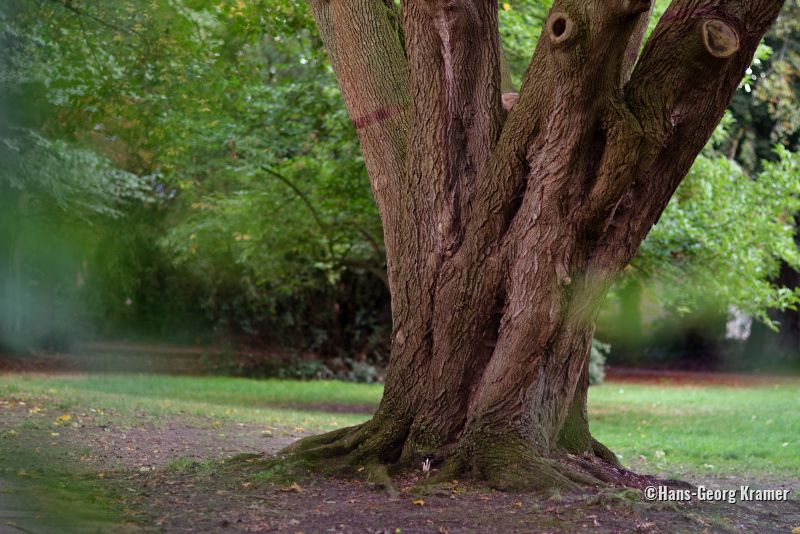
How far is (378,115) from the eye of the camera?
22.4ft

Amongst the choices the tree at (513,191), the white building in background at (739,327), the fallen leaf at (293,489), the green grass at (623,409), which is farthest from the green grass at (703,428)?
the white building in background at (739,327)

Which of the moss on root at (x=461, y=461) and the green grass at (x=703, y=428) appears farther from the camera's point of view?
the green grass at (x=703, y=428)

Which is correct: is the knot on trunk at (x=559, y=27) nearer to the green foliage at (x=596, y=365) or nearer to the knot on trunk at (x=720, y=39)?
the knot on trunk at (x=720, y=39)

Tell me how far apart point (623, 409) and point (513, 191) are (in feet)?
36.3

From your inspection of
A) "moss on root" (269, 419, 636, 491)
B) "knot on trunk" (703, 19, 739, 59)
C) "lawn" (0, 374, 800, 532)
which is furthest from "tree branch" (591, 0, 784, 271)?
"lawn" (0, 374, 800, 532)

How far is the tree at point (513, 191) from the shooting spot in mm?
5621

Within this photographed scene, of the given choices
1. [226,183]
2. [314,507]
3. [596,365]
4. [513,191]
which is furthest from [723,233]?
[226,183]

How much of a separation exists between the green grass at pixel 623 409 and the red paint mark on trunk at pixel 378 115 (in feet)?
15.0

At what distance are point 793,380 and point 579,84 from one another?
1947 cm

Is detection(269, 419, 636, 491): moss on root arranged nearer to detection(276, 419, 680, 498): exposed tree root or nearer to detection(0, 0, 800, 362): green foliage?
detection(276, 419, 680, 498): exposed tree root

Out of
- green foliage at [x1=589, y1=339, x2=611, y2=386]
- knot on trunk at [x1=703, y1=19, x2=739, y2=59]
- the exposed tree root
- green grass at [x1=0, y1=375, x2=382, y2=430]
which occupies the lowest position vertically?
green grass at [x1=0, y1=375, x2=382, y2=430]

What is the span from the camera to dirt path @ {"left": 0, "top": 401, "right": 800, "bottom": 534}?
4.84 metres

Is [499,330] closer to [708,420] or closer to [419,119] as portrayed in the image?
[419,119]

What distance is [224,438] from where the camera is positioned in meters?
9.02
